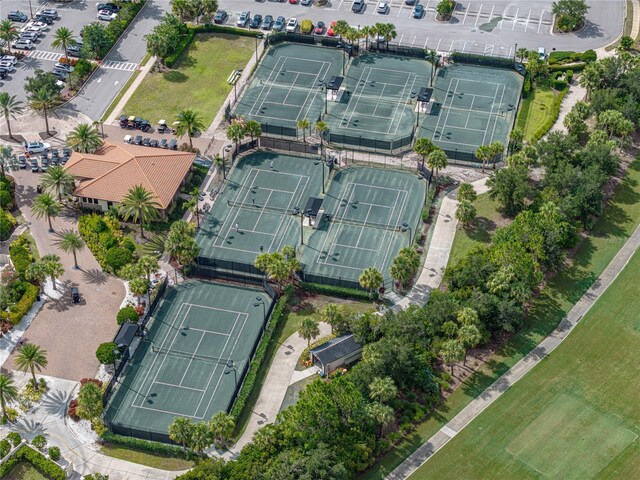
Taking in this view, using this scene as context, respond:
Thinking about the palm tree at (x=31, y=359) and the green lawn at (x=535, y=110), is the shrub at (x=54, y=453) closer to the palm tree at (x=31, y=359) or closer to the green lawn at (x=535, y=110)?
the palm tree at (x=31, y=359)

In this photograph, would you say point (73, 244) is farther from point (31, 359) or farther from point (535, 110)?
point (535, 110)

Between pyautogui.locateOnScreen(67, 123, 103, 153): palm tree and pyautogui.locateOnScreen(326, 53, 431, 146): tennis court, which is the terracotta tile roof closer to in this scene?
pyautogui.locateOnScreen(67, 123, 103, 153): palm tree

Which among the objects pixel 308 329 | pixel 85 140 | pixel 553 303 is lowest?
pixel 308 329

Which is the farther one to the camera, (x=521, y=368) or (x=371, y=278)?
(x=371, y=278)

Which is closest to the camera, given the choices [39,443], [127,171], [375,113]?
[39,443]

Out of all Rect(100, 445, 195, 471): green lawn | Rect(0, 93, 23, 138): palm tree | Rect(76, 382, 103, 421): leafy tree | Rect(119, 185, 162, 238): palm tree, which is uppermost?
Rect(0, 93, 23, 138): palm tree

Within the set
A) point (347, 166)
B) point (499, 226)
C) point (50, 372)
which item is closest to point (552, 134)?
point (499, 226)

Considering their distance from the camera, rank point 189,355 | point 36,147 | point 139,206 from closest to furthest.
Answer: point 189,355 < point 139,206 < point 36,147

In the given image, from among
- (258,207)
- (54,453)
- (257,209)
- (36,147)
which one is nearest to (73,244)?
(257,209)

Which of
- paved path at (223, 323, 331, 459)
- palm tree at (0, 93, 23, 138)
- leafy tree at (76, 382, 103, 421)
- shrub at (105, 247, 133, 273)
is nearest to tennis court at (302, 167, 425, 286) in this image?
paved path at (223, 323, 331, 459)
